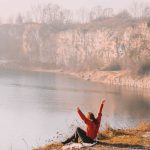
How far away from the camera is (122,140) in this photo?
13.8 m

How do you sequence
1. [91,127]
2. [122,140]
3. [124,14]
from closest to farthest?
[91,127] → [122,140] → [124,14]

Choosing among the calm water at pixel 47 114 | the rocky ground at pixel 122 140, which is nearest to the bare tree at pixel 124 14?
the calm water at pixel 47 114

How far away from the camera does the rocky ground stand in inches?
488

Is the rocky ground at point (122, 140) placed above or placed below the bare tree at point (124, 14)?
below

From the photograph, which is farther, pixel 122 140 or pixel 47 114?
pixel 47 114

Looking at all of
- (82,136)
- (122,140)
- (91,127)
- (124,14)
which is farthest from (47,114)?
(124,14)

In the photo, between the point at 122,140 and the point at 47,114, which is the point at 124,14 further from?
the point at 122,140

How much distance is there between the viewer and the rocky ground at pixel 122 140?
12.4 m

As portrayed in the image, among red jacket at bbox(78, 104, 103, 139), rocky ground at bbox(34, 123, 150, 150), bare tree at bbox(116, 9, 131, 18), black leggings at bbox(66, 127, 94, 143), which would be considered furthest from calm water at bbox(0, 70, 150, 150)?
bare tree at bbox(116, 9, 131, 18)

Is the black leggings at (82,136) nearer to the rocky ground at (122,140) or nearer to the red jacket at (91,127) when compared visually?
the red jacket at (91,127)

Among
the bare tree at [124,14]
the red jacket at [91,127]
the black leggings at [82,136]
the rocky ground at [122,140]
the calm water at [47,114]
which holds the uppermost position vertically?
the bare tree at [124,14]

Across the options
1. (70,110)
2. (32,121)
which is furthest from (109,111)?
(32,121)

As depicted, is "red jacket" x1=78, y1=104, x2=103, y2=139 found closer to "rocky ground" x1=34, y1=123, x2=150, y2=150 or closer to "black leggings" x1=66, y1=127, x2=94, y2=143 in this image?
"black leggings" x1=66, y1=127, x2=94, y2=143

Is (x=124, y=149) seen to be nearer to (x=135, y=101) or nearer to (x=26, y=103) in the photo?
(x=26, y=103)
